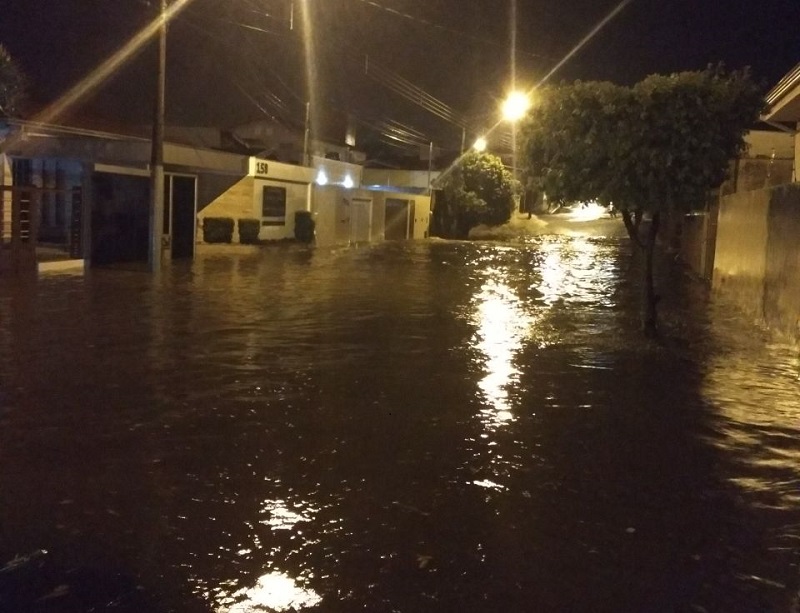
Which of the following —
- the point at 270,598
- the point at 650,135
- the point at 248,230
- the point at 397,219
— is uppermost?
the point at 650,135

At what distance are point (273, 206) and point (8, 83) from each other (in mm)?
18003

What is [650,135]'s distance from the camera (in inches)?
466

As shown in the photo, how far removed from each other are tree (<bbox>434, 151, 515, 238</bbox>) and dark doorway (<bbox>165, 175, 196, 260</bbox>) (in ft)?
92.0

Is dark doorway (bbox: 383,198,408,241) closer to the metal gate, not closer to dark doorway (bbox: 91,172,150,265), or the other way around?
dark doorway (bbox: 91,172,150,265)

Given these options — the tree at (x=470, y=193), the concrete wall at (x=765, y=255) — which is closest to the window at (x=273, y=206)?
the tree at (x=470, y=193)

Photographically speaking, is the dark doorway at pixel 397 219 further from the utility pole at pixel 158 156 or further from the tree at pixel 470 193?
the utility pole at pixel 158 156

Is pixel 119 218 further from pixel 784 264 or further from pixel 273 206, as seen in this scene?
pixel 784 264

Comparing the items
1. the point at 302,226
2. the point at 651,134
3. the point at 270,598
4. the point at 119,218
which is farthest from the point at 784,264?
the point at 302,226

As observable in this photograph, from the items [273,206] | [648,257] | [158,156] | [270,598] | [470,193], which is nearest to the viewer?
[270,598]

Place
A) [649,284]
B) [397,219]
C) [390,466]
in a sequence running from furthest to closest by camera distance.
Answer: [397,219] → [649,284] → [390,466]

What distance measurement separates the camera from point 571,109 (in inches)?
485

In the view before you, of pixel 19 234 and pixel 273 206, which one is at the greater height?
pixel 273 206

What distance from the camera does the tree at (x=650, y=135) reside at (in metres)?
11.8

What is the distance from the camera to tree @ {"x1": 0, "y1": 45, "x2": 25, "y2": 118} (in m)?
18.8
